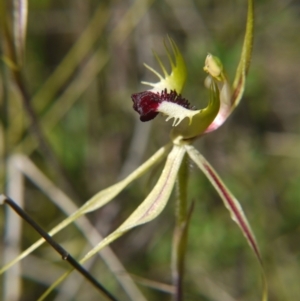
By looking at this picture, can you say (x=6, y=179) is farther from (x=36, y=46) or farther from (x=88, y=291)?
(x=36, y=46)

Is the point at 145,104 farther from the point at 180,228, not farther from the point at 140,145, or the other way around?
the point at 140,145

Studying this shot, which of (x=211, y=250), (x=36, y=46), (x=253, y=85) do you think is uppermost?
(x=36, y=46)

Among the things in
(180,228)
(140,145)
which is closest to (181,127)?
(180,228)

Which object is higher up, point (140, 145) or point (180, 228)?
point (140, 145)

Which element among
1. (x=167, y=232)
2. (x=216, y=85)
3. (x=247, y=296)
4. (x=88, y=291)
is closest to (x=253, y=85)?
(x=167, y=232)

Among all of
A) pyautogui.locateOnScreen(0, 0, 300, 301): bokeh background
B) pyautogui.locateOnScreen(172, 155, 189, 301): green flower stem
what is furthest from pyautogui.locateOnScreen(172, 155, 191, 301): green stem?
pyautogui.locateOnScreen(0, 0, 300, 301): bokeh background

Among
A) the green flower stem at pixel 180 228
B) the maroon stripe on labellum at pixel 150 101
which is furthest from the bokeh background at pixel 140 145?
the maroon stripe on labellum at pixel 150 101

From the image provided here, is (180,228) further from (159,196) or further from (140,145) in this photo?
(140,145)

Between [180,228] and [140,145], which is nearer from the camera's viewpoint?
[180,228]

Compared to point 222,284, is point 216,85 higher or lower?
higher
